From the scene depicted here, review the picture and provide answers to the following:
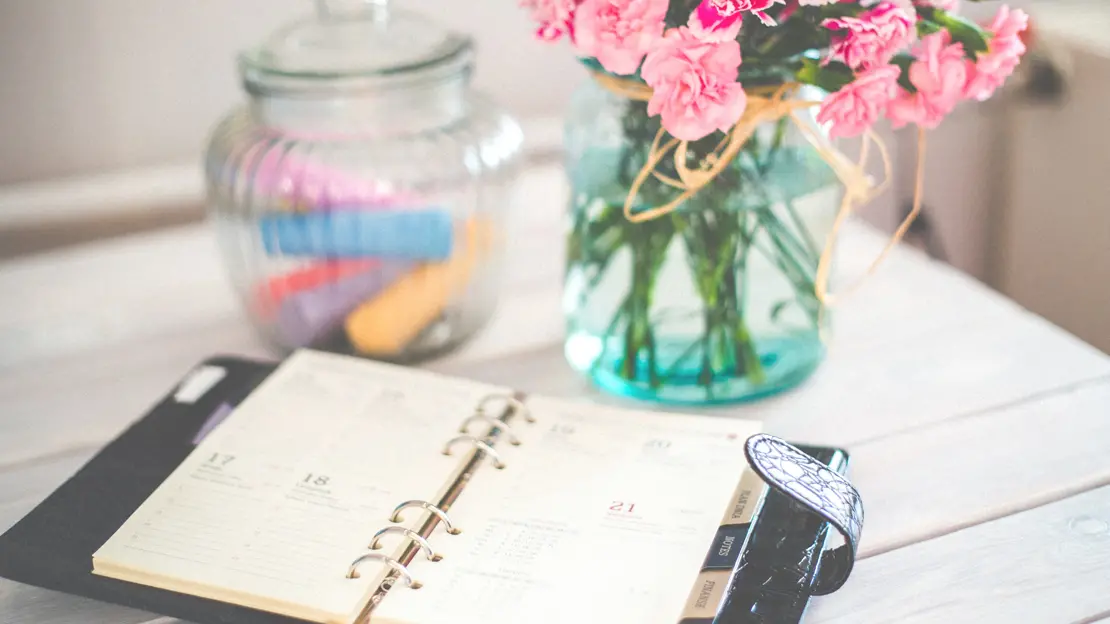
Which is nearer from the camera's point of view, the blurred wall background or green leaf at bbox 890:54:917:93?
green leaf at bbox 890:54:917:93

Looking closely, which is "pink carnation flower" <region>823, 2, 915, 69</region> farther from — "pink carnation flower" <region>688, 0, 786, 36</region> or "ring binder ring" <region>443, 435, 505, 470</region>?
"ring binder ring" <region>443, 435, 505, 470</region>

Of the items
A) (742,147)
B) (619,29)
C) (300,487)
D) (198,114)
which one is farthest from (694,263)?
(198,114)

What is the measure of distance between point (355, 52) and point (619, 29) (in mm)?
287

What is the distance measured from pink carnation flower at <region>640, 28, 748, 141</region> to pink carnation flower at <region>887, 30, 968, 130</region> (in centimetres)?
10

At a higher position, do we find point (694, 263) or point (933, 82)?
point (933, 82)

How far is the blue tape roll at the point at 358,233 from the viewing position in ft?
2.54

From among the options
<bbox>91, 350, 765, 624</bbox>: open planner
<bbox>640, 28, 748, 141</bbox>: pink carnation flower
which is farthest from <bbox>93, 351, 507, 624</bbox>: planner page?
<bbox>640, 28, 748, 141</bbox>: pink carnation flower

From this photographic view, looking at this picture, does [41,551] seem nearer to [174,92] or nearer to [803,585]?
[803,585]

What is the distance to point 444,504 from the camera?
1.97 feet

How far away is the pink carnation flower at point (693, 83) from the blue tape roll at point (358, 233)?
0.87ft

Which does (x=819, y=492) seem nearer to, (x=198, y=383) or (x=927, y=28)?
(x=927, y=28)

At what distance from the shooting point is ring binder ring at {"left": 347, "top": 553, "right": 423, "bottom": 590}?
1.74ft

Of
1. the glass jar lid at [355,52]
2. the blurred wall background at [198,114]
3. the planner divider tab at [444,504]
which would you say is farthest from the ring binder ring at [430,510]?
the blurred wall background at [198,114]

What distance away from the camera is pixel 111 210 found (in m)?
1.12
